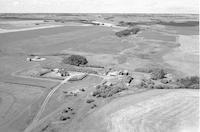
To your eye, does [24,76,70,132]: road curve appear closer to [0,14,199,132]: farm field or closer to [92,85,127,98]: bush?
[0,14,199,132]: farm field

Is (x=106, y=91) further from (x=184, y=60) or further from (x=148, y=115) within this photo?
(x=184, y=60)

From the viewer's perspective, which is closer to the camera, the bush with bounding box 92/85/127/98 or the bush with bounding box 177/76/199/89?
the bush with bounding box 92/85/127/98

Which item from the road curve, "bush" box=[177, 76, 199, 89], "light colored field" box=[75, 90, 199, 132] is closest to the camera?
"light colored field" box=[75, 90, 199, 132]

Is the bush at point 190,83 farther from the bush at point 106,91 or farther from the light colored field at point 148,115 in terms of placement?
the bush at point 106,91

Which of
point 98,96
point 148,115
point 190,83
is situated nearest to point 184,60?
point 190,83

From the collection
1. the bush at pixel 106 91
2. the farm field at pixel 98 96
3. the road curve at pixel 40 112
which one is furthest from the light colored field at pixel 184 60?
the road curve at pixel 40 112

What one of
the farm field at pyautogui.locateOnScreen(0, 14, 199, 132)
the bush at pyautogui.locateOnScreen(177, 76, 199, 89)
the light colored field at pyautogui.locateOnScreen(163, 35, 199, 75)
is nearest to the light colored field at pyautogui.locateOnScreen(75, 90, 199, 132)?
the farm field at pyautogui.locateOnScreen(0, 14, 199, 132)

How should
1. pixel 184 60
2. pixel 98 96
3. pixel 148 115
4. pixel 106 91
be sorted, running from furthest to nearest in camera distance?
pixel 184 60
pixel 106 91
pixel 98 96
pixel 148 115

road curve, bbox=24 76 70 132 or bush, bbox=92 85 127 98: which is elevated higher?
bush, bbox=92 85 127 98

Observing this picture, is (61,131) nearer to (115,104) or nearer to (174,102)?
(115,104)
